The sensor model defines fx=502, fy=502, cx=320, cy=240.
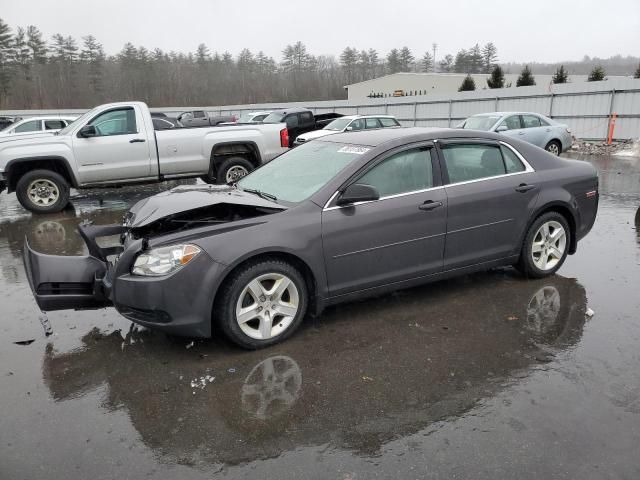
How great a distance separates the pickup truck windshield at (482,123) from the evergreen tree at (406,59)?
83.7 metres

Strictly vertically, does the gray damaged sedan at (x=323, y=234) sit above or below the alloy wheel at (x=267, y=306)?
above

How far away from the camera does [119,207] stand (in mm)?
10188

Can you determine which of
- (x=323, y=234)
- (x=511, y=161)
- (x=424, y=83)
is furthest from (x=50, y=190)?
(x=424, y=83)

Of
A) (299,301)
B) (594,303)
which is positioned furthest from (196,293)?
(594,303)

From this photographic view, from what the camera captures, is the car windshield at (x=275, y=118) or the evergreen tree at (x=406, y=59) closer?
the car windshield at (x=275, y=118)

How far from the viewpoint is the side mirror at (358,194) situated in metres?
3.92

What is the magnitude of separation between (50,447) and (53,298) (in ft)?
4.60

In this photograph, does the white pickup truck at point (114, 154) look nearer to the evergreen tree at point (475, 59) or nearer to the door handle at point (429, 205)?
the door handle at point (429, 205)

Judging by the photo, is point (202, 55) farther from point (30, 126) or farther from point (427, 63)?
point (30, 126)

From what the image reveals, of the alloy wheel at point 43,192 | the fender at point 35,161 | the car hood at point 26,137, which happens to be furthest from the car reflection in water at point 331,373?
the car hood at point 26,137

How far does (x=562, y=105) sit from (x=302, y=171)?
20540 mm

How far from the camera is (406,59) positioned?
94.9 meters

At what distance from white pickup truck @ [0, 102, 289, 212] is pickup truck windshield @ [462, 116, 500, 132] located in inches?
292

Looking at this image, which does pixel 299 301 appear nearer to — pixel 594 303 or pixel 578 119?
pixel 594 303
